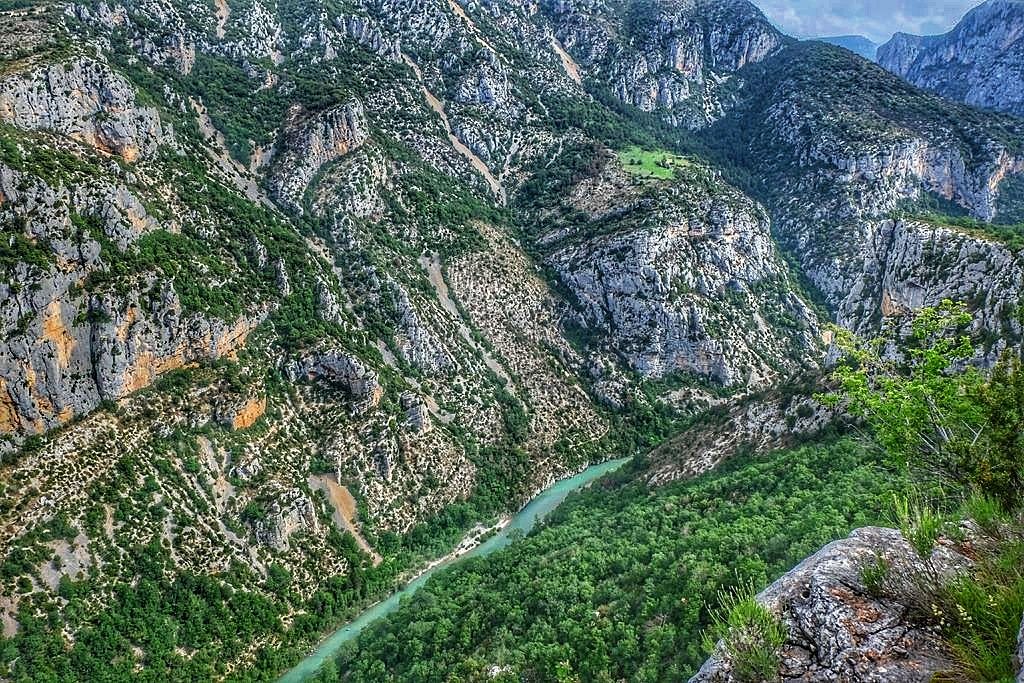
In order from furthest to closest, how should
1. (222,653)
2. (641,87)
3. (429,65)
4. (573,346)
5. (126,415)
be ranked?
(641,87), (429,65), (573,346), (126,415), (222,653)

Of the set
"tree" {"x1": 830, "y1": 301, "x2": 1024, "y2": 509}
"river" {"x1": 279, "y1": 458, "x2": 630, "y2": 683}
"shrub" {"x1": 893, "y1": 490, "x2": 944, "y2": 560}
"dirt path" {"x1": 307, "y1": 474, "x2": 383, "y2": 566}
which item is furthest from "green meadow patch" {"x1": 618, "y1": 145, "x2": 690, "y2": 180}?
"shrub" {"x1": 893, "y1": 490, "x2": 944, "y2": 560}

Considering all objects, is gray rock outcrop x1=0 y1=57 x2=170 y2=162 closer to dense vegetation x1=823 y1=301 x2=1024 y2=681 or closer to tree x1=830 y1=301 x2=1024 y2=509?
tree x1=830 y1=301 x2=1024 y2=509

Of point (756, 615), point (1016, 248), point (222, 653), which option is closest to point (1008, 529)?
point (756, 615)

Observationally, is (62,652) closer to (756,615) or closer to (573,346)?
(756,615)

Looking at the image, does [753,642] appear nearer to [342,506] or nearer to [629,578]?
[629,578]

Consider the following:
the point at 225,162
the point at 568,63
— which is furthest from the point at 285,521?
the point at 568,63

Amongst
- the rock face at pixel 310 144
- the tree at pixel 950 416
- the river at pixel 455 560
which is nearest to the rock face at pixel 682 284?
the river at pixel 455 560

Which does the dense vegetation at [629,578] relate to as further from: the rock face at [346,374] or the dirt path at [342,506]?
the rock face at [346,374]
